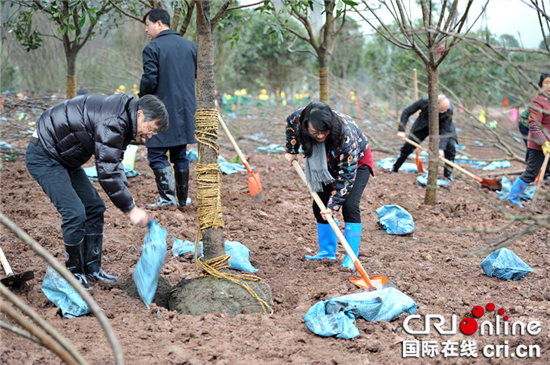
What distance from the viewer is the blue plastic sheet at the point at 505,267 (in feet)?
11.8

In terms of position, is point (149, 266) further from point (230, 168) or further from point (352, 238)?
point (230, 168)

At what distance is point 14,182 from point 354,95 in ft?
21.4

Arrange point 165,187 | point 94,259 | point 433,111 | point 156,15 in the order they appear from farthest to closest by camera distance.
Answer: point 433,111 → point 165,187 → point 156,15 → point 94,259

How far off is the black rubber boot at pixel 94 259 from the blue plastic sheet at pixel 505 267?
2.70 meters

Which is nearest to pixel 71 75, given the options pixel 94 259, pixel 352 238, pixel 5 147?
pixel 5 147

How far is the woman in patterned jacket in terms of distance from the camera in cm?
325

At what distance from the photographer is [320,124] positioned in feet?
10.4

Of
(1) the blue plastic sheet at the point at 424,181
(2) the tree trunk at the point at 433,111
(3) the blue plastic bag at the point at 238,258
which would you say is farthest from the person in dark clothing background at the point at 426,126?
(3) the blue plastic bag at the point at 238,258

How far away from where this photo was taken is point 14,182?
5855mm

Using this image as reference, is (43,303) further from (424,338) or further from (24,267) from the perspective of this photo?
(424,338)

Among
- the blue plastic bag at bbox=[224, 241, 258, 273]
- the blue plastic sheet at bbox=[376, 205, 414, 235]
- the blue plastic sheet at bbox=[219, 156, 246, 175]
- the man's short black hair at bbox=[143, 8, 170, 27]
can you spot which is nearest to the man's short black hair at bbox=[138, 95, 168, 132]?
the blue plastic bag at bbox=[224, 241, 258, 273]

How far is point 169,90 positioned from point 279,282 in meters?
2.27

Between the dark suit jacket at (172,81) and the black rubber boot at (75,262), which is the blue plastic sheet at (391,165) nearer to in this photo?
the dark suit jacket at (172,81)

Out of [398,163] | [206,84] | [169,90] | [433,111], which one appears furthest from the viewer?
[398,163]
